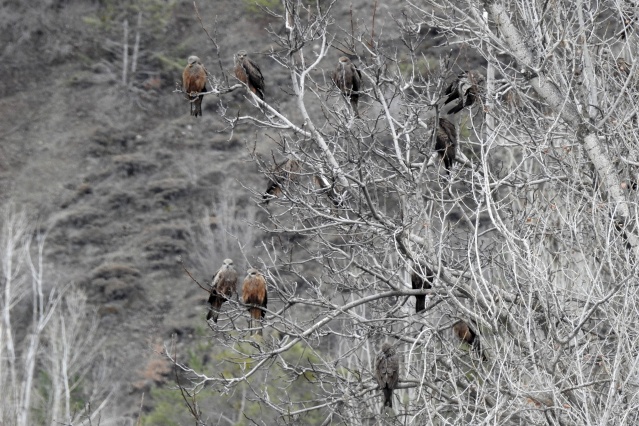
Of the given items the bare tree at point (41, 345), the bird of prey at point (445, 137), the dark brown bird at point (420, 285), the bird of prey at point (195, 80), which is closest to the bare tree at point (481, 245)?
the dark brown bird at point (420, 285)

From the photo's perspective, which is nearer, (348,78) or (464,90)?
(464,90)

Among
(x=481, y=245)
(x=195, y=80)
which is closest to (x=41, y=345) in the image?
(x=195, y=80)

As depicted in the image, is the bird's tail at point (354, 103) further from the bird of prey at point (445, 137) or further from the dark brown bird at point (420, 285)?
the dark brown bird at point (420, 285)

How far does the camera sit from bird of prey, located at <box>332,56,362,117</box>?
867 centimetres

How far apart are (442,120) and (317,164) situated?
3.39ft

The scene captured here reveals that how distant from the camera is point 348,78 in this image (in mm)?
8766

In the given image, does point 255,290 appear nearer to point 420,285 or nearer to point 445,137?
point 420,285

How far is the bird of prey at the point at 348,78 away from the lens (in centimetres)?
867

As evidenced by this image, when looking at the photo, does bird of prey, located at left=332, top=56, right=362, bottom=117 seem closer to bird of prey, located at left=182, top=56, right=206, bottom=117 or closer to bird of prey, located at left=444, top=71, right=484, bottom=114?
bird of prey, located at left=444, top=71, right=484, bottom=114

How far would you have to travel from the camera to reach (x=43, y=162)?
131 ft

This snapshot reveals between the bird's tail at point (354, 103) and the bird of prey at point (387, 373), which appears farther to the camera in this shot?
the bird's tail at point (354, 103)

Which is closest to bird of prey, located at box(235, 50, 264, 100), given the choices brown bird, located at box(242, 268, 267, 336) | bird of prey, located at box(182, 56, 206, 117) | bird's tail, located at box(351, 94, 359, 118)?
bird of prey, located at box(182, 56, 206, 117)

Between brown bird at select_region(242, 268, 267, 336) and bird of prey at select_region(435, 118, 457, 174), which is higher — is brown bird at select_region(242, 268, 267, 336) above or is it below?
below

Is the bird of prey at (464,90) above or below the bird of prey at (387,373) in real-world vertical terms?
above
